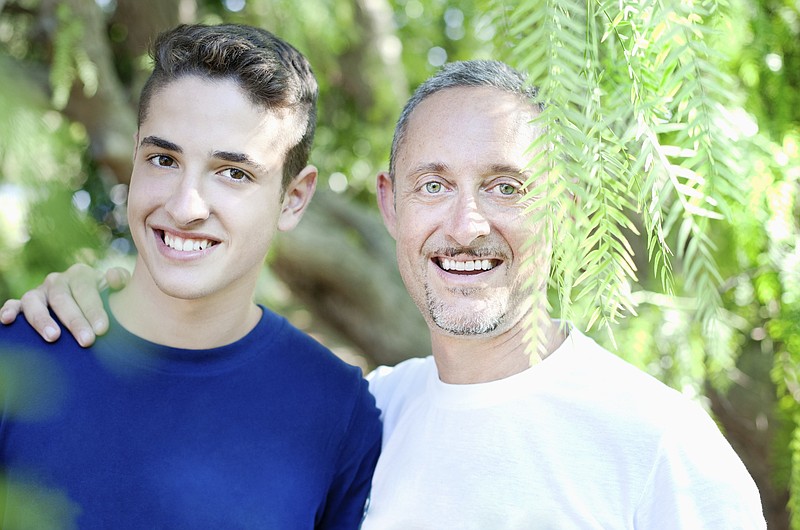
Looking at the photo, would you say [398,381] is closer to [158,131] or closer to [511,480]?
[511,480]

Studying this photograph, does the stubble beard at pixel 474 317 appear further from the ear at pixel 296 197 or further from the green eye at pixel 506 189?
the ear at pixel 296 197

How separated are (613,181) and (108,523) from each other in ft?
3.47

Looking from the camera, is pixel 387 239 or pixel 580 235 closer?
pixel 580 235

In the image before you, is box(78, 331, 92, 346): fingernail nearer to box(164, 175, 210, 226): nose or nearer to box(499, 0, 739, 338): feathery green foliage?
box(164, 175, 210, 226): nose

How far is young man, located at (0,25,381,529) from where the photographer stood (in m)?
1.38

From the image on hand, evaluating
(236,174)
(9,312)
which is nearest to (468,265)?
(236,174)

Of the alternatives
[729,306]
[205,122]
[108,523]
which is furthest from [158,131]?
[729,306]

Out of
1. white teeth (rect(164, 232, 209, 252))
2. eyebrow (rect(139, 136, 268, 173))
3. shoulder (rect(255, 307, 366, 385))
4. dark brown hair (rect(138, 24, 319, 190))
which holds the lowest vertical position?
shoulder (rect(255, 307, 366, 385))

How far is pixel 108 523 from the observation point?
1.35 meters

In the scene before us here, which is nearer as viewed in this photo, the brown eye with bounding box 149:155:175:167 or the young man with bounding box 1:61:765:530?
the young man with bounding box 1:61:765:530

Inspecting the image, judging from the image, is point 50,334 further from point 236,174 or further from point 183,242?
point 236,174

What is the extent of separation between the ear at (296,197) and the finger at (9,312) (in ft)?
1.70

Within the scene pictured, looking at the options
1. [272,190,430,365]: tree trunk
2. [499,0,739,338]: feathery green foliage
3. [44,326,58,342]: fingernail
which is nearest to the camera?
[499,0,739,338]: feathery green foliage

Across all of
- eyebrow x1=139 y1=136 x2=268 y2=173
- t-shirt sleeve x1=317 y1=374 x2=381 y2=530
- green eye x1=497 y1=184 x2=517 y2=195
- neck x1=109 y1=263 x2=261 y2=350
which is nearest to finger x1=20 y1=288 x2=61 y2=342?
neck x1=109 y1=263 x2=261 y2=350
